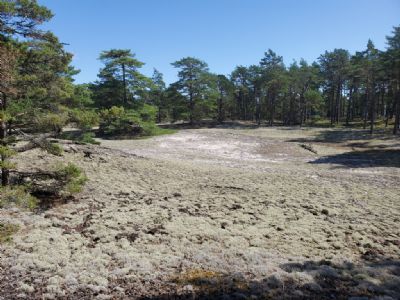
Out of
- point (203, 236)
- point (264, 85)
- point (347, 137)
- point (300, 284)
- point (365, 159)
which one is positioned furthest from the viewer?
point (264, 85)

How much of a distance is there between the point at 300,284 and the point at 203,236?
354 cm

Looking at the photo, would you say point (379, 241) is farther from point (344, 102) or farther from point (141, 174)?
point (344, 102)

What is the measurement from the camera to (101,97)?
131 feet

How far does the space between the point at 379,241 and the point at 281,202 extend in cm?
417

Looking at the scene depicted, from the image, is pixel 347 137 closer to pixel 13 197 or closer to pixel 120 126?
pixel 120 126

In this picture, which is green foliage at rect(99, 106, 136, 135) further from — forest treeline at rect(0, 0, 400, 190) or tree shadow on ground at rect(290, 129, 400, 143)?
tree shadow on ground at rect(290, 129, 400, 143)

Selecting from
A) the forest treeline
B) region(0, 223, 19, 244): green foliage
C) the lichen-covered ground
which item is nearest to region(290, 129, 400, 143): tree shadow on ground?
the forest treeline

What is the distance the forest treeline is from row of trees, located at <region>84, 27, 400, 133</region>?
0.49 ft

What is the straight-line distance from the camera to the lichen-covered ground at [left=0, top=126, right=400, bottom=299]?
700cm

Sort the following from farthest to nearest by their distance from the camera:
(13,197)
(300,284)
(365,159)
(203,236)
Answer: (365,159) < (203,236) < (13,197) < (300,284)

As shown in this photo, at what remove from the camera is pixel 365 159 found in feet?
85.4

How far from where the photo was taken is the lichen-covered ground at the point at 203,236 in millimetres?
6996

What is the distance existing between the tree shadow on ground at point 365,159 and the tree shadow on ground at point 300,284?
1704 cm

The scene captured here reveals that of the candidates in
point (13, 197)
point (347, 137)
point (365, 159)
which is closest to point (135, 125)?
point (365, 159)
